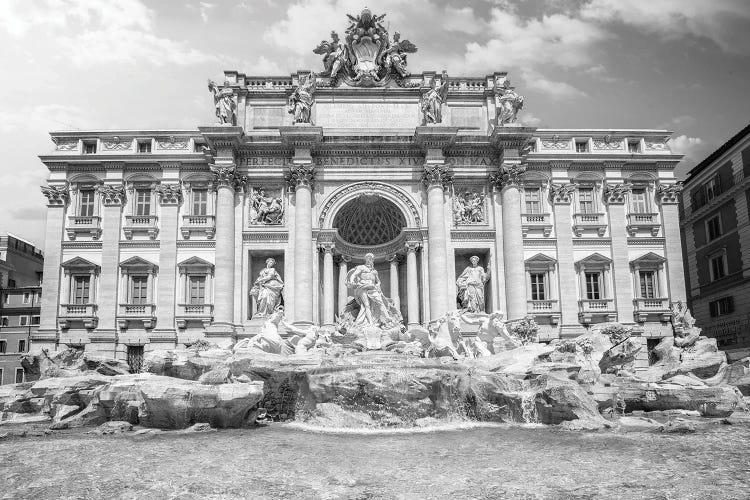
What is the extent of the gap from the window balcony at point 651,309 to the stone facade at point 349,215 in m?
0.07

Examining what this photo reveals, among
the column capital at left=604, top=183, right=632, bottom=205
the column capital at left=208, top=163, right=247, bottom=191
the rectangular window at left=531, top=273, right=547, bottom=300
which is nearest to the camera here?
the column capital at left=208, top=163, right=247, bottom=191

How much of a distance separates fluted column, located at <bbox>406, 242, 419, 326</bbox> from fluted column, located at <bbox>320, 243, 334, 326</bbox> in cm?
406

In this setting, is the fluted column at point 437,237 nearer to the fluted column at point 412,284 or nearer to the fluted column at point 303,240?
the fluted column at point 412,284

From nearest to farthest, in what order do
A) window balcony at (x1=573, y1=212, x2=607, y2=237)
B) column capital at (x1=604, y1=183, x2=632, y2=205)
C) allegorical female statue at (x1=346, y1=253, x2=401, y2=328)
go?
1. allegorical female statue at (x1=346, y1=253, x2=401, y2=328)
2. window balcony at (x1=573, y1=212, x2=607, y2=237)
3. column capital at (x1=604, y1=183, x2=632, y2=205)

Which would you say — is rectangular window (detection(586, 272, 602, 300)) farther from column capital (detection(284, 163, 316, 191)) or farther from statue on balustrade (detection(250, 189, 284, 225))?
statue on balustrade (detection(250, 189, 284, 225))

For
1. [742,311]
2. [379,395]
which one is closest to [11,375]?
[379,395]

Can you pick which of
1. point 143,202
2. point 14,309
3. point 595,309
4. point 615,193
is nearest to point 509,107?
point 615,193

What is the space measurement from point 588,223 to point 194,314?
21.8 meters

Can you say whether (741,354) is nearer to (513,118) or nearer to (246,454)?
(513,118)

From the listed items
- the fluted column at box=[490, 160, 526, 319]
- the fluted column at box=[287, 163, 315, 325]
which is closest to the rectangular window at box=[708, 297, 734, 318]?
the fluted column at box=[490, 160, 526, 319]

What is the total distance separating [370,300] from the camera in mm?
27484

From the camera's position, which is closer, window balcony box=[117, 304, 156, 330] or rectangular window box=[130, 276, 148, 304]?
window balcony box=[117, 304, 156, 330]

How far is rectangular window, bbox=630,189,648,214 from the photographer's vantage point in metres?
34.6

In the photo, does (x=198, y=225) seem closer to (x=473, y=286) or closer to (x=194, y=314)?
(x=194, y=314)
